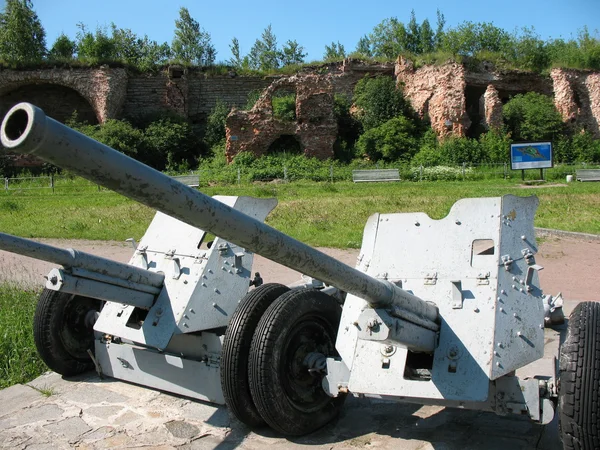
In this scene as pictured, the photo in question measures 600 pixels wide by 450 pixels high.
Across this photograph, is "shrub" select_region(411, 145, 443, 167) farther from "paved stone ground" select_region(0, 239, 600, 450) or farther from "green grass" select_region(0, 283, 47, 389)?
"paved stone ground" select_region(0, 239, 600, 450)

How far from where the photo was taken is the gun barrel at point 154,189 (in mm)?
2234

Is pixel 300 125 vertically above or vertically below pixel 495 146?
above

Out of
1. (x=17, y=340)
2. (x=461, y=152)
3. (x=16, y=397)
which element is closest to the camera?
(x=16, y=397)

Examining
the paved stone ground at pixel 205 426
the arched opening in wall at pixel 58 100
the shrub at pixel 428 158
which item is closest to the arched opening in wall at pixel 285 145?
the shrub at pixel 428 158

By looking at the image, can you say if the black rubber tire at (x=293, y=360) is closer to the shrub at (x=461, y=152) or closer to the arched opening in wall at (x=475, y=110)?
the shrub at (x=461, y=152)

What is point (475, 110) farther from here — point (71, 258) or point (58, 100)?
point (71, 258)

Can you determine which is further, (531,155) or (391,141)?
(391,141)

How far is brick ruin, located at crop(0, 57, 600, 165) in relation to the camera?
101 ft

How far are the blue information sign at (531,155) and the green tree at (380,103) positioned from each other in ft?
26.8

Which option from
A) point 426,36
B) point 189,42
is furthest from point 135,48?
point 426,36

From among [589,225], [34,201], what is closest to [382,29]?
[34,201]

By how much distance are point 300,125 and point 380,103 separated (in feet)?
13.3

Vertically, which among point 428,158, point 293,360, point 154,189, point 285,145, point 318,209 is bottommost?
point 293,360

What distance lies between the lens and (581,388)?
3262 millimetres
